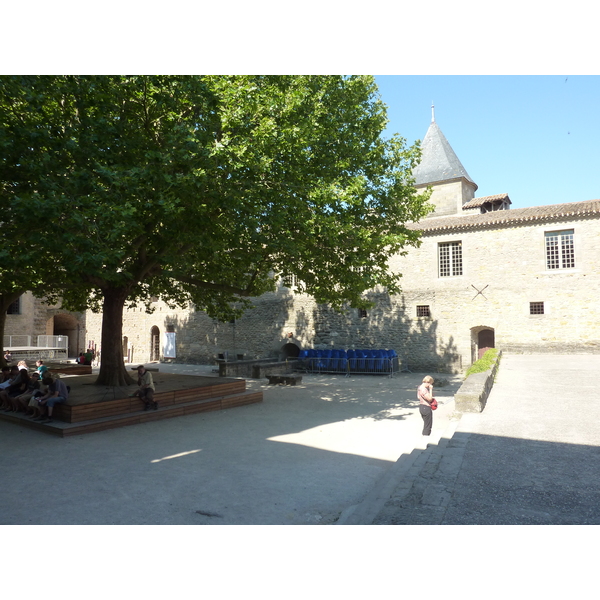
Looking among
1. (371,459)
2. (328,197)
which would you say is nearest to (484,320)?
(328,197)

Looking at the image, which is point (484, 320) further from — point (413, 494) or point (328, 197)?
point (413, 494)

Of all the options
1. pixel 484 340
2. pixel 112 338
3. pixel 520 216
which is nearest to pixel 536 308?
pixel 484 340

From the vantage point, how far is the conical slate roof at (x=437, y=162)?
34.6 m

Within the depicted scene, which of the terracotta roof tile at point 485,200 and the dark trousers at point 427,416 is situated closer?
the dark trousers at point 427,416

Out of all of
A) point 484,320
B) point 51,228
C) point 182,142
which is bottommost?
point 484,320

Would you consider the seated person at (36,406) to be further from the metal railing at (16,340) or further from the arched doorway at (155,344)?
the metal railing at (16,340)

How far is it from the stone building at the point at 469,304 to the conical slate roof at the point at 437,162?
6.60m

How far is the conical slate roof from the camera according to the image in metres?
34.6

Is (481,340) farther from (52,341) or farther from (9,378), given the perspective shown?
(52,341)

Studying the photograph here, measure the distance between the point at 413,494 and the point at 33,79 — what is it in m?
9.15

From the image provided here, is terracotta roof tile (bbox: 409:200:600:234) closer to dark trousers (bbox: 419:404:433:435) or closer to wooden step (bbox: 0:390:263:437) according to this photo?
wooden step (bbox: 0:390:263:437)

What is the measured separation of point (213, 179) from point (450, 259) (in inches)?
679

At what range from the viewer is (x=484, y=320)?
22.0 m

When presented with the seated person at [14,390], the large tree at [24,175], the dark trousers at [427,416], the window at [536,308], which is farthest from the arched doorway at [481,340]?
the large tree at [24,175]
